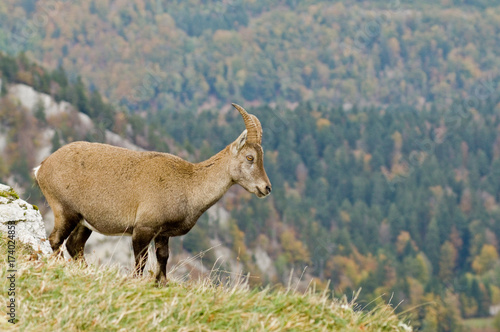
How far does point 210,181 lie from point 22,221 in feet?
11.5

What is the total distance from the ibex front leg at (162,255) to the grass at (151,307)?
5.16ft

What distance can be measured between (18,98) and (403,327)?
193 meters

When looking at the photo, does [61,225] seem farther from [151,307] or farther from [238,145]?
[151,307]

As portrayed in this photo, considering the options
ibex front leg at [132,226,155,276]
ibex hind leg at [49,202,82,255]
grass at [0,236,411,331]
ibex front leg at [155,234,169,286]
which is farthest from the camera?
ibex hind leg at [49,202,82,255]

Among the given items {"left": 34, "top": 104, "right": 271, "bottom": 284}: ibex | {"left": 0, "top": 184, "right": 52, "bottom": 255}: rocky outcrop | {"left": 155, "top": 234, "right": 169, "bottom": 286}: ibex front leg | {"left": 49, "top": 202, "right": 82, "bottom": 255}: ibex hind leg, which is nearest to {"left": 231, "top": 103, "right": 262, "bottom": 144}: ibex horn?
{"left": 34, "top": 104, "right": 271, "bottom": 284}: ibex

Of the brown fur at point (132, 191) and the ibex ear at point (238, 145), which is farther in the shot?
the ibex ear at point (238, 145)

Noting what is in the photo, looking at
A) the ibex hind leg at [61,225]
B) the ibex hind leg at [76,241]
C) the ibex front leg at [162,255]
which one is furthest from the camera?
the ibex hind leg at [76,241]

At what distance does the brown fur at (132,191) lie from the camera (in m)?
13.5

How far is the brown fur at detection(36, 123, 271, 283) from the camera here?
13453mm

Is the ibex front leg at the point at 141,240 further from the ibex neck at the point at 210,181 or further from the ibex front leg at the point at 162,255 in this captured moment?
the ibex neck at the point at 210,181

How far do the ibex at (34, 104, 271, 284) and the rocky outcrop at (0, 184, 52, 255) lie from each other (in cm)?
40

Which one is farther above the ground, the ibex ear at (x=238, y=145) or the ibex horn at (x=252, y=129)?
the ibex horn at (x=252, y=129)

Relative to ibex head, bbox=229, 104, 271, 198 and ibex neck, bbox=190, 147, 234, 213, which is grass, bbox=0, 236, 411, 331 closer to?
ibex neck, bbox=190, 147, 234, 213

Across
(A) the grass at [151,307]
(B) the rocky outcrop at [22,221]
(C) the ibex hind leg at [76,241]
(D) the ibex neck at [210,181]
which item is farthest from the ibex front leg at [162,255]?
(B) the rocky outcrop at [22,221]
